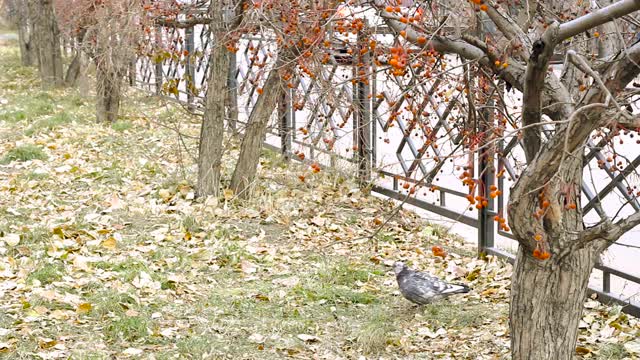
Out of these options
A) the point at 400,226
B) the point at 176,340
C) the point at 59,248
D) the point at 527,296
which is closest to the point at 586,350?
the point at 527,296

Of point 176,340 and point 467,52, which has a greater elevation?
point 467,52

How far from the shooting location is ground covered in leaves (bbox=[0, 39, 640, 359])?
504 centimetres

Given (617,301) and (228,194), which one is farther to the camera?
(228,194)

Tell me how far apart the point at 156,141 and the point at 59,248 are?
4934 mm

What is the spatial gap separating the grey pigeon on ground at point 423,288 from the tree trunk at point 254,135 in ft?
9.59

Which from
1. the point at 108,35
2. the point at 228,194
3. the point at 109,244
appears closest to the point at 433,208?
the point at 228,194

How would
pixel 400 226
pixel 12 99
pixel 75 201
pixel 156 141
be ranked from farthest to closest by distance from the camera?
pixel 12 99 → pixel 156 141 → pixel 75 201 → pixel 400 226

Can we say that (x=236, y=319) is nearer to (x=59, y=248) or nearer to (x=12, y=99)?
(x=59, y=248)

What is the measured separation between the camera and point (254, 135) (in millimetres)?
8227

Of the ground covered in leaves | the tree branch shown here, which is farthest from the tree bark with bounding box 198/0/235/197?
the tree branch

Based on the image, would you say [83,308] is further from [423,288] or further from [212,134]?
[212,134]

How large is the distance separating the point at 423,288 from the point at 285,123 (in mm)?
5424

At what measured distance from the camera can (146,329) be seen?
5.05m

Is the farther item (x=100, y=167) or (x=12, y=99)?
(x=12, y=99)
